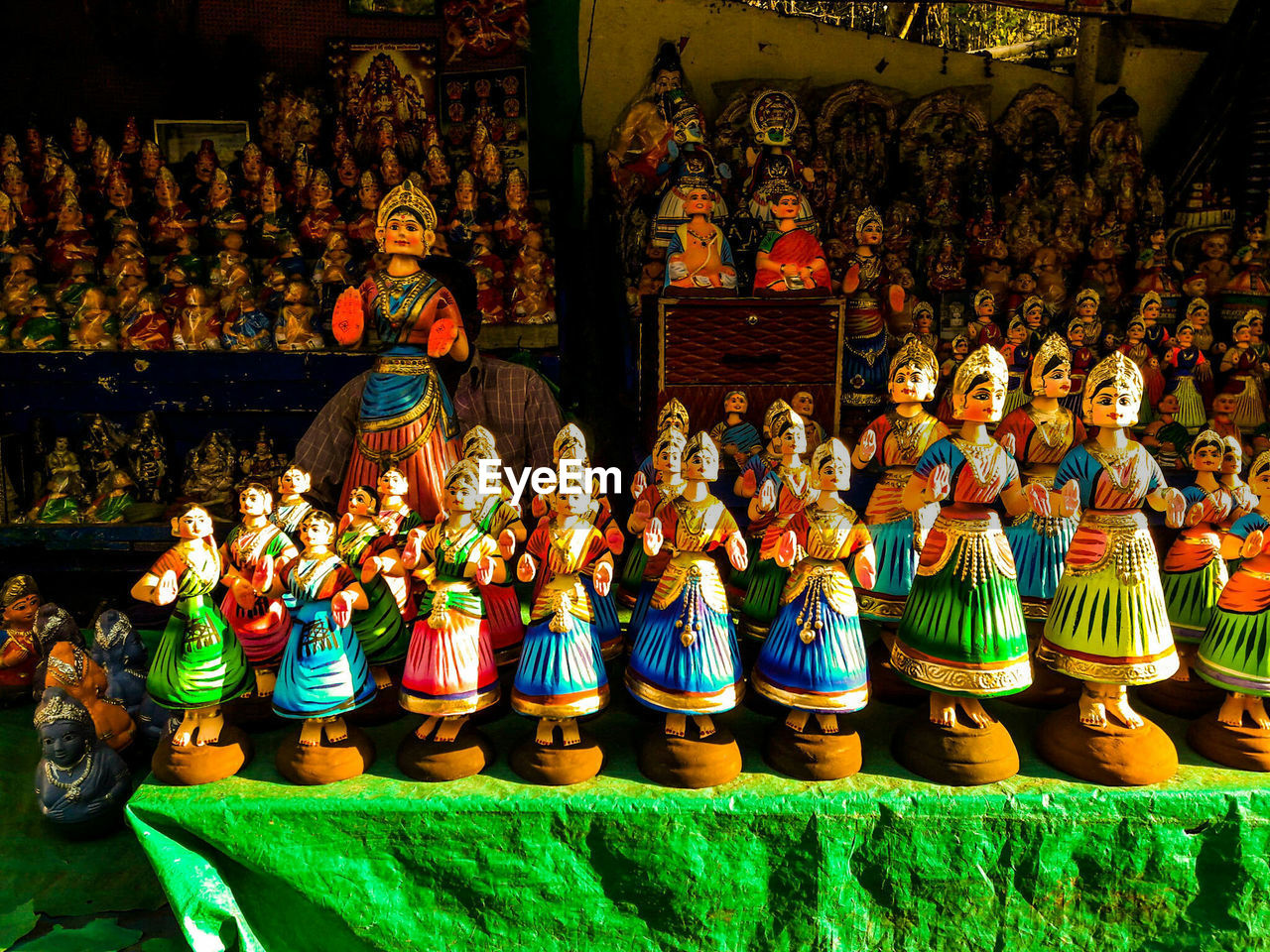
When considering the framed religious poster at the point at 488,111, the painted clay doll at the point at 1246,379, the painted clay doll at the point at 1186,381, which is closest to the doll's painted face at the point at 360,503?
the framed religious poster at the point at 488,111

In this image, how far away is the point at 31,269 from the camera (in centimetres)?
397

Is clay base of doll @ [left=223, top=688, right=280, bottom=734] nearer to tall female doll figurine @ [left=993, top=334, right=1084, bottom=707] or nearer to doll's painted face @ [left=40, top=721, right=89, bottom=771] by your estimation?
doll's painted face @ [left=40, top=721, right=89, bottom=771]

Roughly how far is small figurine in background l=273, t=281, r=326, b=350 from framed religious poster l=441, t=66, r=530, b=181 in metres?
1.17

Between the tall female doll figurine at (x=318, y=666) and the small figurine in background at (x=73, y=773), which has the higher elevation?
the tall female doll figurine at (x=318, y=666)

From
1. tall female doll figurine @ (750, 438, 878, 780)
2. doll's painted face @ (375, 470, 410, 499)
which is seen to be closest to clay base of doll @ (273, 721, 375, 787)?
doll's painted face @ (375, 470, 410, 499)

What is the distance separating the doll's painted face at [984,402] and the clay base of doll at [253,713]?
199 centimetres

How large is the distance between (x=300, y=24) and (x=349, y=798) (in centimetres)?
414

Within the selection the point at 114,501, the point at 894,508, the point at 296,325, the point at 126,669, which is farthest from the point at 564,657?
the point at 114,501

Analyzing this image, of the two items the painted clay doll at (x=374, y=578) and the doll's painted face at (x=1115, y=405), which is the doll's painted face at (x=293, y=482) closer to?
the painted clay doll at (x=374, y=578)

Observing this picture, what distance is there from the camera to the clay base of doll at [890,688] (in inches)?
104

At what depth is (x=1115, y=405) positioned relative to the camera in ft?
7.36

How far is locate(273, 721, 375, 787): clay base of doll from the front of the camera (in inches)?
88.7

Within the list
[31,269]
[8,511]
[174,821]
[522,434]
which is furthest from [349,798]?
[31,269]

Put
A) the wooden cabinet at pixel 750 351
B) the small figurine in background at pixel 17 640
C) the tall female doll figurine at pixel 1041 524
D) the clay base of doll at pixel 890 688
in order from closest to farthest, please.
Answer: the clay base of doll at pixel 890 688
the tall female doll figurine at pixel 1041 524
the small figurine in background at pixel 17 640
the wooden cabinet at pixel 750 351
